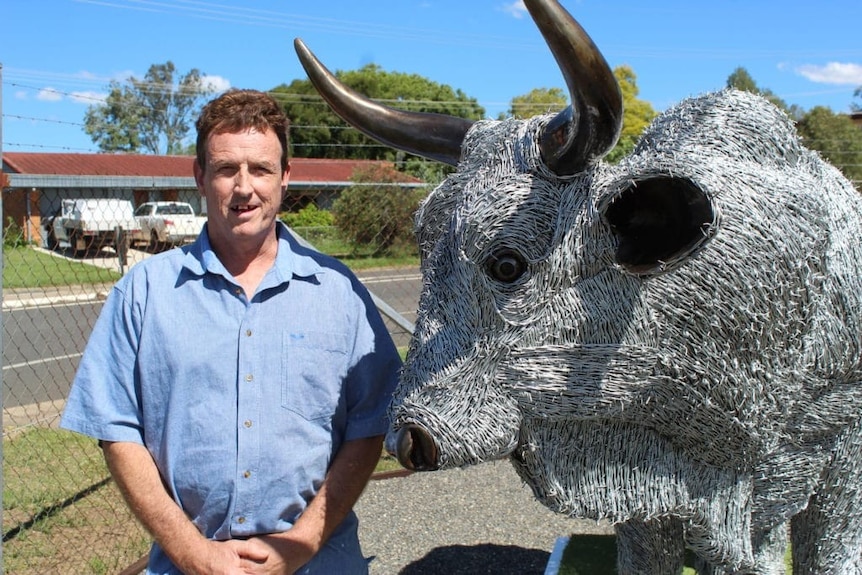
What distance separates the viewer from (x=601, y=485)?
1.79 m

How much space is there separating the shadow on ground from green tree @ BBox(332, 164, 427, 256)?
13.9 feet

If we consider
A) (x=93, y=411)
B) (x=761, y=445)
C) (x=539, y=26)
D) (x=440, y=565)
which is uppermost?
(x=539, y=26)

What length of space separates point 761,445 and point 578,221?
737mm

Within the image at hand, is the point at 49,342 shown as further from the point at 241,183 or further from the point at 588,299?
the point at 588,299

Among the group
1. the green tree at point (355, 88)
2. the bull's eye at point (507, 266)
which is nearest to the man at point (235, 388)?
the bull's eye at point (507, 266)

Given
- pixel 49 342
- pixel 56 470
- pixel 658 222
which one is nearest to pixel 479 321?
pixel 658 222

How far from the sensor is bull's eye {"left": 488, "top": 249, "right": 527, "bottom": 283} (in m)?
1.65

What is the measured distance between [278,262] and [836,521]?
1.81 meters

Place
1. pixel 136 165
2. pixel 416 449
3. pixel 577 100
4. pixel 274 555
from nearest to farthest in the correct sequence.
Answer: pixel 577 100 → pixel 416 449 → pixel 274 555 → pixel 136 165

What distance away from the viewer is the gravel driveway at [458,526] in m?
4.31

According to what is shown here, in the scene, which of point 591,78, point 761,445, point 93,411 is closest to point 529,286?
point 591,78

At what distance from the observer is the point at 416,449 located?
1.62 meters

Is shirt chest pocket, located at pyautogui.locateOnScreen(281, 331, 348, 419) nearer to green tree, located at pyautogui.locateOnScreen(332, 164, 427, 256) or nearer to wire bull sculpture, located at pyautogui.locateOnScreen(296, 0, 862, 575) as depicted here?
wire bull sculpture, located at pyautogui.locateOnScreen(296, 0, 862, 575)

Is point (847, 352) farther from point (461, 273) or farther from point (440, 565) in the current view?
point (440, 565)
